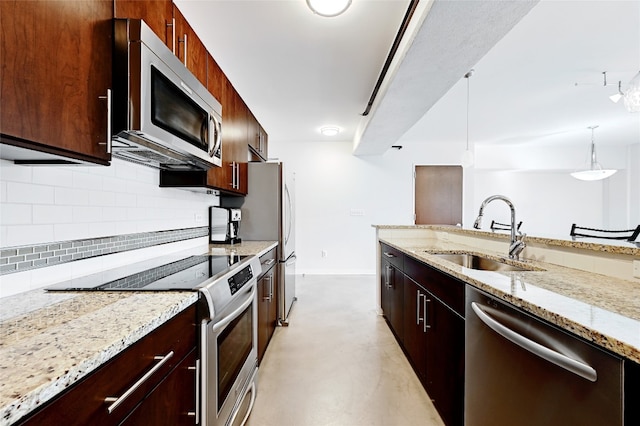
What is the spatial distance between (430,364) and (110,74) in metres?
2.10

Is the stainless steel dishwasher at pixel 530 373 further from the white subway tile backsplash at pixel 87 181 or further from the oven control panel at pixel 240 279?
the white subway tile backsplash at pixel 87 181

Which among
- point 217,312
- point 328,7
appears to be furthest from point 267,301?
point 328,7

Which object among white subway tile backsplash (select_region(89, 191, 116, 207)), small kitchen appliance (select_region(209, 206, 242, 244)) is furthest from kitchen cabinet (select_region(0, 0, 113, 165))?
small kitchen appliance (select_region(209, 206, 242, 244))

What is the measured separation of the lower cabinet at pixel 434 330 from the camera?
1.38 metres

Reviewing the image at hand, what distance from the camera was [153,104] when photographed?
3.91 feet

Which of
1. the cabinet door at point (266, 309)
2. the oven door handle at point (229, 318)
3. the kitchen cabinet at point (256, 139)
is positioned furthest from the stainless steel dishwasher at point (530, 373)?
the kitchen cabinet at point (256, 139)

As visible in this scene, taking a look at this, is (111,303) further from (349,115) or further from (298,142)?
(298,142)

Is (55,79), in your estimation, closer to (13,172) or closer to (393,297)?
(13,172)

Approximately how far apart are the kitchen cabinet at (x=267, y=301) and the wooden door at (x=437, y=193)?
3745 mm

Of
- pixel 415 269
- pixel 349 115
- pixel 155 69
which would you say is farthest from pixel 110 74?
pixel 349 115

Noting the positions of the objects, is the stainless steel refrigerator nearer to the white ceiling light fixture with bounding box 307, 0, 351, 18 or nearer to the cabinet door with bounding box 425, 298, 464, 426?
the white ceiling light fixture with bounding box 307, 0, 351, 18

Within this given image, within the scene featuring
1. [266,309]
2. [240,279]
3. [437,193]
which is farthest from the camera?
[437,193]

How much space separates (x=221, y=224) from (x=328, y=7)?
6.58 ft

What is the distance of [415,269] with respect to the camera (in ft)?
6.68
